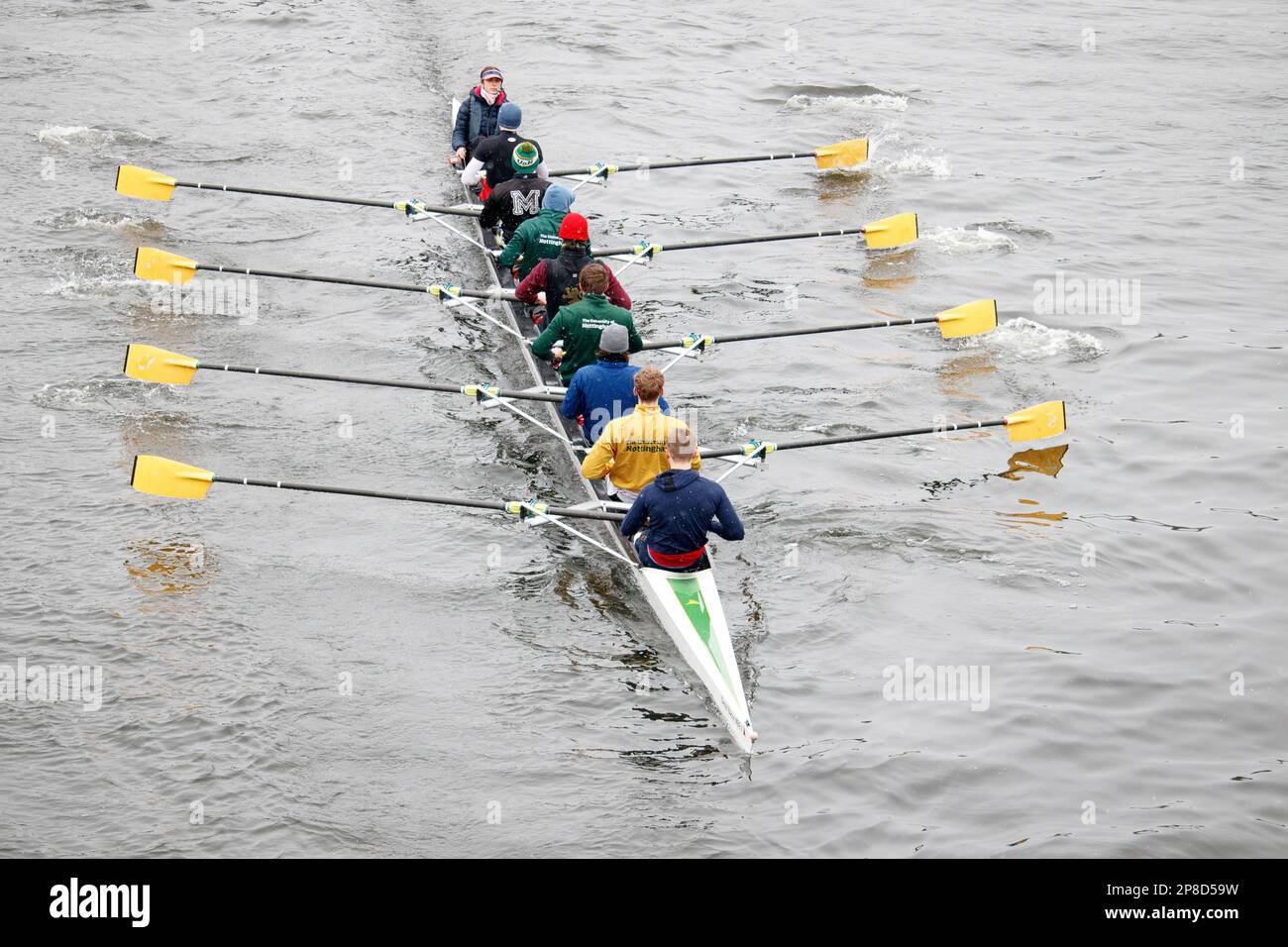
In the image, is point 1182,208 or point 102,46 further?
point 102,46

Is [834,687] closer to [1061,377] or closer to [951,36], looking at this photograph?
[1061,377]

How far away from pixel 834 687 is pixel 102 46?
2331 cm

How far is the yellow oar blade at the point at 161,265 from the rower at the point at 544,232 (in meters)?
3.86

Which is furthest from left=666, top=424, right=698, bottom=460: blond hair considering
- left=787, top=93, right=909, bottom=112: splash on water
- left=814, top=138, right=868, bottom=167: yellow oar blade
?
left=787, top=93, right=909, bottom=112: splash on water

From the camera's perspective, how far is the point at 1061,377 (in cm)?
1566

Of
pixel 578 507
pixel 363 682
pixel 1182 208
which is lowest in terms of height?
pixel 363 682

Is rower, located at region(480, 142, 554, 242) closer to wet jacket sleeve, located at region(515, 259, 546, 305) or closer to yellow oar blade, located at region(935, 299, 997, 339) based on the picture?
wet jacket sleeve, located at region(515, 259, 546, 305)

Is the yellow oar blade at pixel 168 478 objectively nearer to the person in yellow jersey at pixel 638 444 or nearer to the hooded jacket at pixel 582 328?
the hooded jacket at pixel 582 328

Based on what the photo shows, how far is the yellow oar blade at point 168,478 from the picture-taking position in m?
11.4

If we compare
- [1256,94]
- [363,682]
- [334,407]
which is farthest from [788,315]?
[1256,94]

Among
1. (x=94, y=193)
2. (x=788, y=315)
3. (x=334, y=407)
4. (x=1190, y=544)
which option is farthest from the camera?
(x=94, y=193)

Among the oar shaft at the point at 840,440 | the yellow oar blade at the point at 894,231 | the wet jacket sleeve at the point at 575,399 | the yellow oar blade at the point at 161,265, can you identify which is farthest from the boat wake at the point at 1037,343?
the yellow oar blade at the point at 161,265

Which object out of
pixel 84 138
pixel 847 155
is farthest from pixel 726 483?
pixel 84 138

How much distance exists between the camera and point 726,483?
13.5 metres
